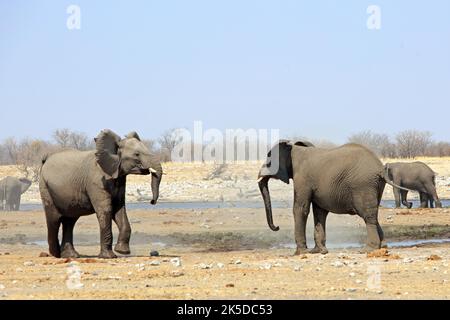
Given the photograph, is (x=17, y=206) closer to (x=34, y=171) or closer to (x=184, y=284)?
(x=34, y=171)

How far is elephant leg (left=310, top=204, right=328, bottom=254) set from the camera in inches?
724

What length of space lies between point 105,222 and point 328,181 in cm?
399

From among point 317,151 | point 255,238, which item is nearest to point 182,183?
point 255,238

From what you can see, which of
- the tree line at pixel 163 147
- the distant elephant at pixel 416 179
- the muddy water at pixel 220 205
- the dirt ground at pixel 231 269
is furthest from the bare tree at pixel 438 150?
the dirt ground at pixel 231 269

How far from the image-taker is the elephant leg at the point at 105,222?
17.8m

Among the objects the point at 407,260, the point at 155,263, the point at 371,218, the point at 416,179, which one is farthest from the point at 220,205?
the point at 407,260

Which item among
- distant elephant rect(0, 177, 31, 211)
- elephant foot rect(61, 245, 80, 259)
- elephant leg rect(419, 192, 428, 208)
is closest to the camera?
elephant foot rect(61, 245, 80, 259)

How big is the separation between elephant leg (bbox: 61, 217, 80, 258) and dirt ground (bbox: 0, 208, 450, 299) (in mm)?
399

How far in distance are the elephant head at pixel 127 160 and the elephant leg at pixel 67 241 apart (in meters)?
1.67

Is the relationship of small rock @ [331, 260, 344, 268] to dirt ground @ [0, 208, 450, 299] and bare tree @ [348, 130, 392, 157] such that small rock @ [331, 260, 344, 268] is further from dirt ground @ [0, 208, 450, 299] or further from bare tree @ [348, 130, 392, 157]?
bare tree @ [348, 130, 392, 157]

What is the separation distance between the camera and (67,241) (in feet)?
62.0

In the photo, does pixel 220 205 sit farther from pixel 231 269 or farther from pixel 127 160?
pixel 231 269

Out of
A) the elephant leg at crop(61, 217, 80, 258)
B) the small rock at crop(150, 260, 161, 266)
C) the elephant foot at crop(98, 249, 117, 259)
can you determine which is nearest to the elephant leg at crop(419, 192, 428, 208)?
the elephant leg at crop(61, 217, 80, 258)
